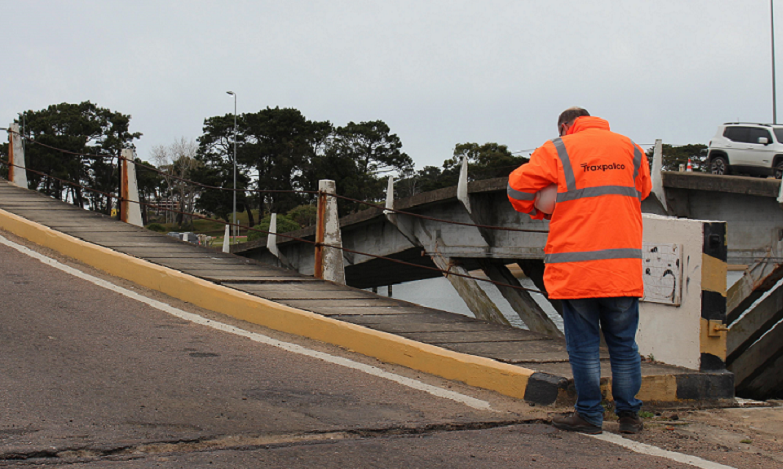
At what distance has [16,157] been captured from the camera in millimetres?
14281

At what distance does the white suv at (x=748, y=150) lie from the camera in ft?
63.1

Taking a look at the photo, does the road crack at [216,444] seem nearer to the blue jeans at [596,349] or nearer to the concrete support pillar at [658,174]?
the blue jeans at [596,349]

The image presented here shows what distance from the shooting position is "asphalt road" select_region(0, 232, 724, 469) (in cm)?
338

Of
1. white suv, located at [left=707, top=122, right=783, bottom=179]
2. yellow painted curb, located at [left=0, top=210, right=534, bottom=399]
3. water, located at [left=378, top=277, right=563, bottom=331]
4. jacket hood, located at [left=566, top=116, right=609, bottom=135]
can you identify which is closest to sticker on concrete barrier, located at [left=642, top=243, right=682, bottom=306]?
yellow painted curb, located at [left=0, top=210, right=534, bottom=399]

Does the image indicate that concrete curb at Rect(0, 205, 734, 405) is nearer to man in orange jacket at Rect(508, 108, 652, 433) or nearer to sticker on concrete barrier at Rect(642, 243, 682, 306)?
man in orange jacket at Rect(508, 108, 652, 433)

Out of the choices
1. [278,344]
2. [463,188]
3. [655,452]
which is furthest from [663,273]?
[463,188]

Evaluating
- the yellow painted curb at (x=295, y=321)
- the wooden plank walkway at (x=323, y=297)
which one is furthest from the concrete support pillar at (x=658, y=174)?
the yellow painted curb at (x=295, y=321)

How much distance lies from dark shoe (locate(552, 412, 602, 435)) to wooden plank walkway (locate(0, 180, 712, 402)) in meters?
0.59

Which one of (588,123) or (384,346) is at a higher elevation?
(588,123)

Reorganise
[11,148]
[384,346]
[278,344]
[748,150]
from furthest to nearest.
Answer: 1. [748,150]
2. [11,148]
3. [278,344]
4. [384,346]

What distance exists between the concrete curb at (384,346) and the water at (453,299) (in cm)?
2681

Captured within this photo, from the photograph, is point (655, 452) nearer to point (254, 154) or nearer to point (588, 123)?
point (588, 123)

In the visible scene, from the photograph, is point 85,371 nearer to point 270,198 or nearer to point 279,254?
point 279,254

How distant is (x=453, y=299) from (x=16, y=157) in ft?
120
